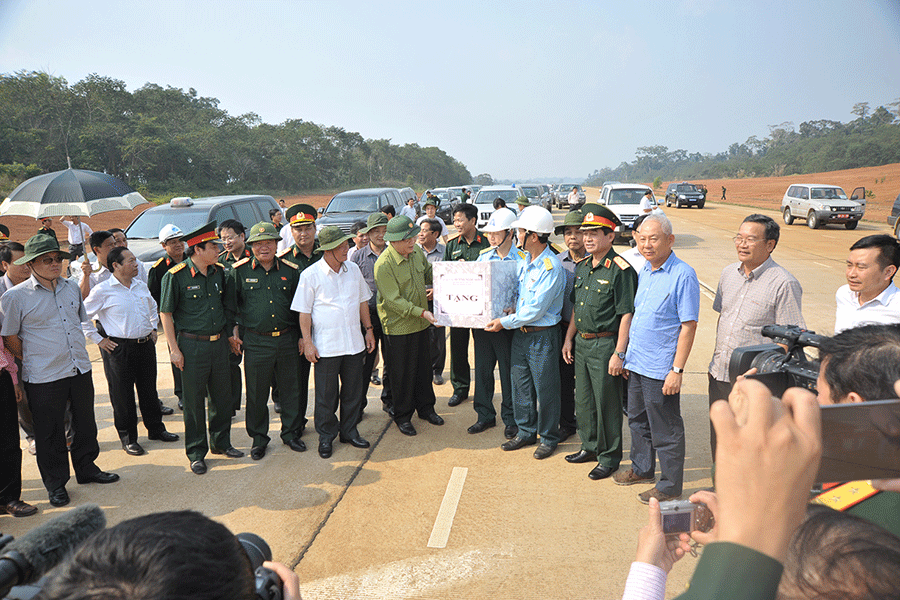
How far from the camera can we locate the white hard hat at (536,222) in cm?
457

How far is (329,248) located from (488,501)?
2458mm

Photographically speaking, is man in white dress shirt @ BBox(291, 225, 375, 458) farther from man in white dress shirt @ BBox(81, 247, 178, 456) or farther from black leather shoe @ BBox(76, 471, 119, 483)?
black leather shoe @ BBox(76, 471, 119, 483)

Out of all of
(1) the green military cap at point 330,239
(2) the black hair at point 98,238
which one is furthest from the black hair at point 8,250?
(1) the green military cap at point 330,239

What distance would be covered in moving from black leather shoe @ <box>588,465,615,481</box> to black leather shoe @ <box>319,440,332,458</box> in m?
2.23

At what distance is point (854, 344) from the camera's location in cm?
134

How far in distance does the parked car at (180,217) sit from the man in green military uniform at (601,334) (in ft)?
24.3

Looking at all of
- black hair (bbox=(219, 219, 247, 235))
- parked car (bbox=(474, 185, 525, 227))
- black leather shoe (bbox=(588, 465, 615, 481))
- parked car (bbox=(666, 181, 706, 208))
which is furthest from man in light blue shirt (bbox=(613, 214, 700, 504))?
parked car (bbox=(666, 181, 706, 208))

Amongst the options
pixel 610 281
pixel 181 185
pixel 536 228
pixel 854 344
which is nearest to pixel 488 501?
pixel 610 281

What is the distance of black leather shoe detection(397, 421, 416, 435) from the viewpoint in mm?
5198

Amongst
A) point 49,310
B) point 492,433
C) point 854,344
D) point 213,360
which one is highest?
point 854,344

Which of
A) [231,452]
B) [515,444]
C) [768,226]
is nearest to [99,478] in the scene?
[231,452]

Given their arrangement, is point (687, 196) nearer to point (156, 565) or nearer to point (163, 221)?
point (163, 221)

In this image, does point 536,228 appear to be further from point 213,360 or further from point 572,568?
point 213,360

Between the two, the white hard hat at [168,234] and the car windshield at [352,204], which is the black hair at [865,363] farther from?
the car windshield at [352,204]
